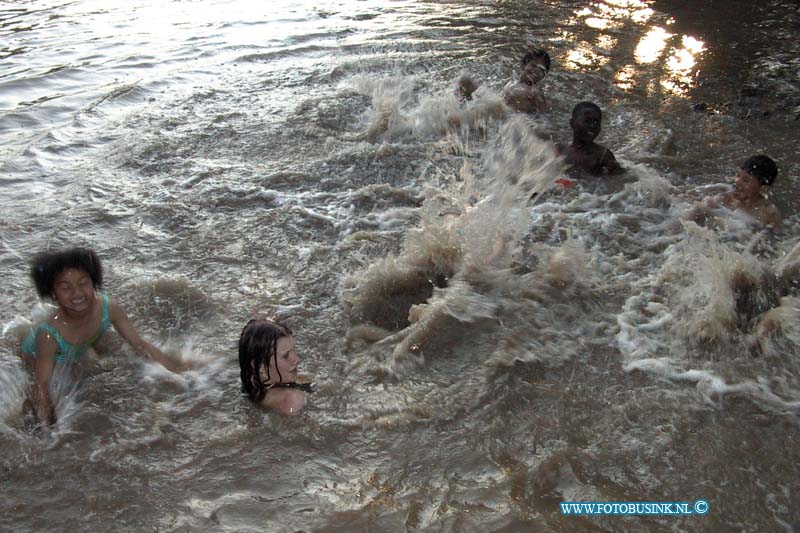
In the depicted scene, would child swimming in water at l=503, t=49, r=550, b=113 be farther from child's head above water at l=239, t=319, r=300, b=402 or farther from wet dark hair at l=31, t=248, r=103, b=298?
wet dark hair at l=31, t=248, r=103, b=298

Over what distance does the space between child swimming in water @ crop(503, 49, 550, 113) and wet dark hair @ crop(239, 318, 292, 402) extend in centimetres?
452

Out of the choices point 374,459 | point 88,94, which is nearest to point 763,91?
point 374,459

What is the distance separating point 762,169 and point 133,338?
4364 mm

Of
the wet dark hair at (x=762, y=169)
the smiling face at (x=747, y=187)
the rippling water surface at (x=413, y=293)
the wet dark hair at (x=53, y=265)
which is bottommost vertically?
the rippling water surface at (x=413, y=293)

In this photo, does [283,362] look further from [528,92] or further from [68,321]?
[528,92]

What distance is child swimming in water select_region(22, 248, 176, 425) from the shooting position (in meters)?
3.32

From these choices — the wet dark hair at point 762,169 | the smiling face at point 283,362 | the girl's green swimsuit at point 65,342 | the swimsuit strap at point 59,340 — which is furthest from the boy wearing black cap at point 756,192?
the swimsuit strap at point 59,340

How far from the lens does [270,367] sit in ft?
10.8

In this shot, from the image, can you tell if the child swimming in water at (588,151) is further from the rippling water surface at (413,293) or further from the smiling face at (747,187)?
the smiling face at (747,187)

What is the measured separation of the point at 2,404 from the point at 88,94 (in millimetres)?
Answer: 5739

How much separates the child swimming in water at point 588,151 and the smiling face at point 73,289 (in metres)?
3.91

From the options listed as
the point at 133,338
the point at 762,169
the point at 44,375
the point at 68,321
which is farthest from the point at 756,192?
the point at 44,375

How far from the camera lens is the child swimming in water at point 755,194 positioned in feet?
15.7

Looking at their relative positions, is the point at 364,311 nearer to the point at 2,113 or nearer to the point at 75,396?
the point at 75,396
